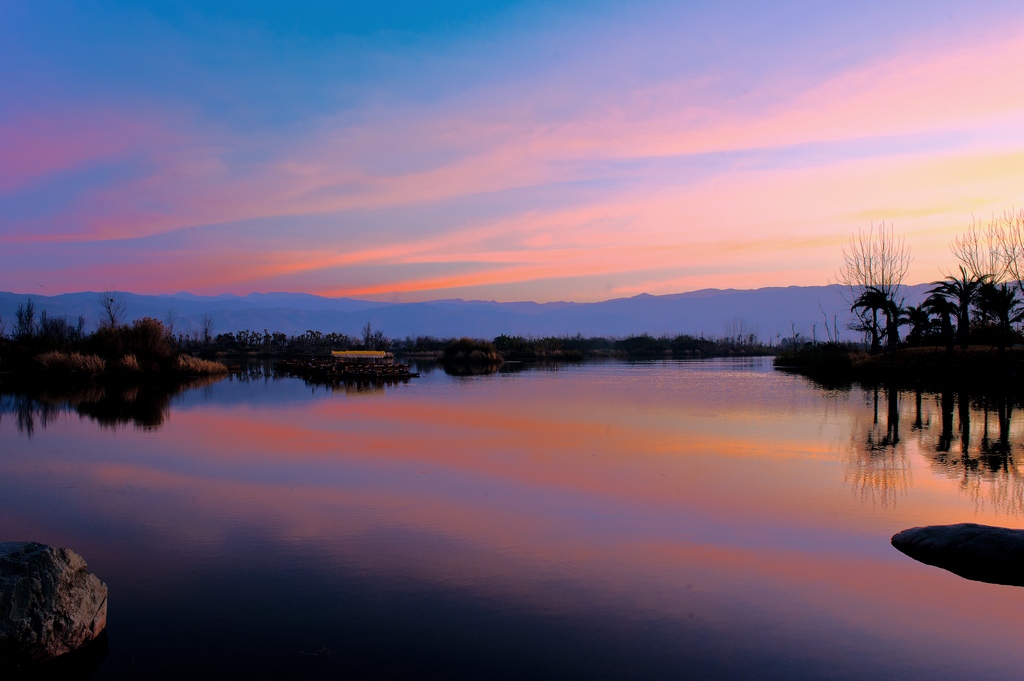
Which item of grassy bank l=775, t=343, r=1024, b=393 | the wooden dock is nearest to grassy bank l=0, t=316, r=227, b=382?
the wooden dock

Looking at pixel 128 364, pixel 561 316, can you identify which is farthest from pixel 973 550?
pixel 561 316

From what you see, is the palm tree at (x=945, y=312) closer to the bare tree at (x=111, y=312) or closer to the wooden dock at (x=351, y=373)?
the wooden dock at (x=351, y=373)

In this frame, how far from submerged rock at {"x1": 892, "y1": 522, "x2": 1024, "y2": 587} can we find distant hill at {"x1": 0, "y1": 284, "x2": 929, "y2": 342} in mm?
149923

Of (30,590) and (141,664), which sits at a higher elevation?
(30,590)

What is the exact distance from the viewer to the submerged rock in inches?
227

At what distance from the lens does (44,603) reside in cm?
424

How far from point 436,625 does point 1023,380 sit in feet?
79.0

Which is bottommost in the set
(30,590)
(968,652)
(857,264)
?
(968,652)

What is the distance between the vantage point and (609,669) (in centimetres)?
413

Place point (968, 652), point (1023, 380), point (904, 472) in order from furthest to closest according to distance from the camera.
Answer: point (1023, 380), point (904, 472), point (968, 652)

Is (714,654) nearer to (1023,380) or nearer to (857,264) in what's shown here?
(1023,380)

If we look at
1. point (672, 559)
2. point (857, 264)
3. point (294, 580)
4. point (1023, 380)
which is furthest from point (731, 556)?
point (857, 264)

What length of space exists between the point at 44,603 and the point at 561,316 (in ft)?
626

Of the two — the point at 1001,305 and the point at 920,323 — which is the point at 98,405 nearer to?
the point at 1001,305
